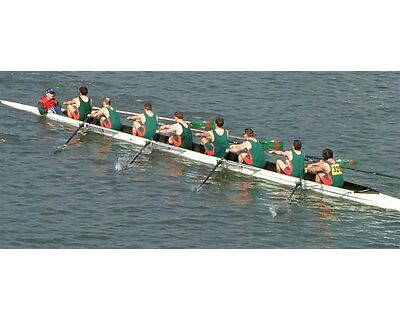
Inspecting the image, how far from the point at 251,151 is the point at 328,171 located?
3.50m

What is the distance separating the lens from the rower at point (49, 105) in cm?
4806

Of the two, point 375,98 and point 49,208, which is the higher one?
point 375,98

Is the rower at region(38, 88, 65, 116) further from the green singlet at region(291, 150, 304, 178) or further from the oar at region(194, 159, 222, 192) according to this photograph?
the green singlet at region(291, 150, 304, 178)

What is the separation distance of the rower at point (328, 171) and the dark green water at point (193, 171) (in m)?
0.77

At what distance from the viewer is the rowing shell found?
3825 cm

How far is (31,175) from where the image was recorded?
41.0 meters

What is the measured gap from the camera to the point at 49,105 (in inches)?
1895

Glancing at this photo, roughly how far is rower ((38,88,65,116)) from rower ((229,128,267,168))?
10.6m

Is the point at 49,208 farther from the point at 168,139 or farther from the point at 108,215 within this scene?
→ the point at 168,139

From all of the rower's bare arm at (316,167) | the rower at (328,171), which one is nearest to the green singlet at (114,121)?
the rower's bare arm at (316,167)

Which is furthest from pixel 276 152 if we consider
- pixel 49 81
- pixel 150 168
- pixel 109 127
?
pixel 49 81

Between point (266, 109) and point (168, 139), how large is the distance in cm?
850

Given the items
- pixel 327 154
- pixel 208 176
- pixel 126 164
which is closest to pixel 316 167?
pixel 327 154

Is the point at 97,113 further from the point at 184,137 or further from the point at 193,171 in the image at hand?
the point at 193,171
